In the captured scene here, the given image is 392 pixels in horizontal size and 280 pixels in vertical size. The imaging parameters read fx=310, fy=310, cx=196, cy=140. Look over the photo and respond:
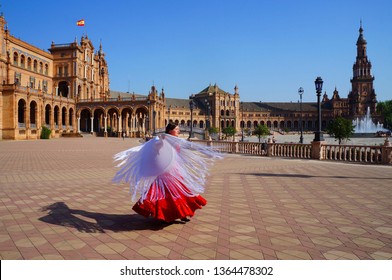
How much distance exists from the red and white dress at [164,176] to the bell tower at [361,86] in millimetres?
132409

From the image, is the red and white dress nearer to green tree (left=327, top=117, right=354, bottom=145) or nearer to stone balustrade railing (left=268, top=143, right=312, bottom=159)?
stone balustrade railing (left=268, top=143, right=312, bottom=159)

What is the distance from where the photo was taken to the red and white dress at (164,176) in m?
4.74

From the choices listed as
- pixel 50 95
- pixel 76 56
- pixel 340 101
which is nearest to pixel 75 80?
pixel 76 56

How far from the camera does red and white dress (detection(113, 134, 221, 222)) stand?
4742 millimetres

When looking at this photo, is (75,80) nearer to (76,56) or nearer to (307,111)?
(76,56)

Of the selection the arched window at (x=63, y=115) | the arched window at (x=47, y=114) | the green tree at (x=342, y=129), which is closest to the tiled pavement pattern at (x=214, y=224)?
the green tree at (x=342, y=129)

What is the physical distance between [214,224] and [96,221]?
2.04 m

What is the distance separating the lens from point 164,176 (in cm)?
482

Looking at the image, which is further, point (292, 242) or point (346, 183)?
point (346, 183)

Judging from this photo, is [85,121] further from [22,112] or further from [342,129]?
[342,129]

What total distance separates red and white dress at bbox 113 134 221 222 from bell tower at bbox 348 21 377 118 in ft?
434

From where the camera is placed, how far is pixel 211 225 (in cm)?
512

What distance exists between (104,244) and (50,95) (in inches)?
2162

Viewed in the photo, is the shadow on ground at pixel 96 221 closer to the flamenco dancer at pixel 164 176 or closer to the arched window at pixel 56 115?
the flamenco dancer at pixel 164 176
